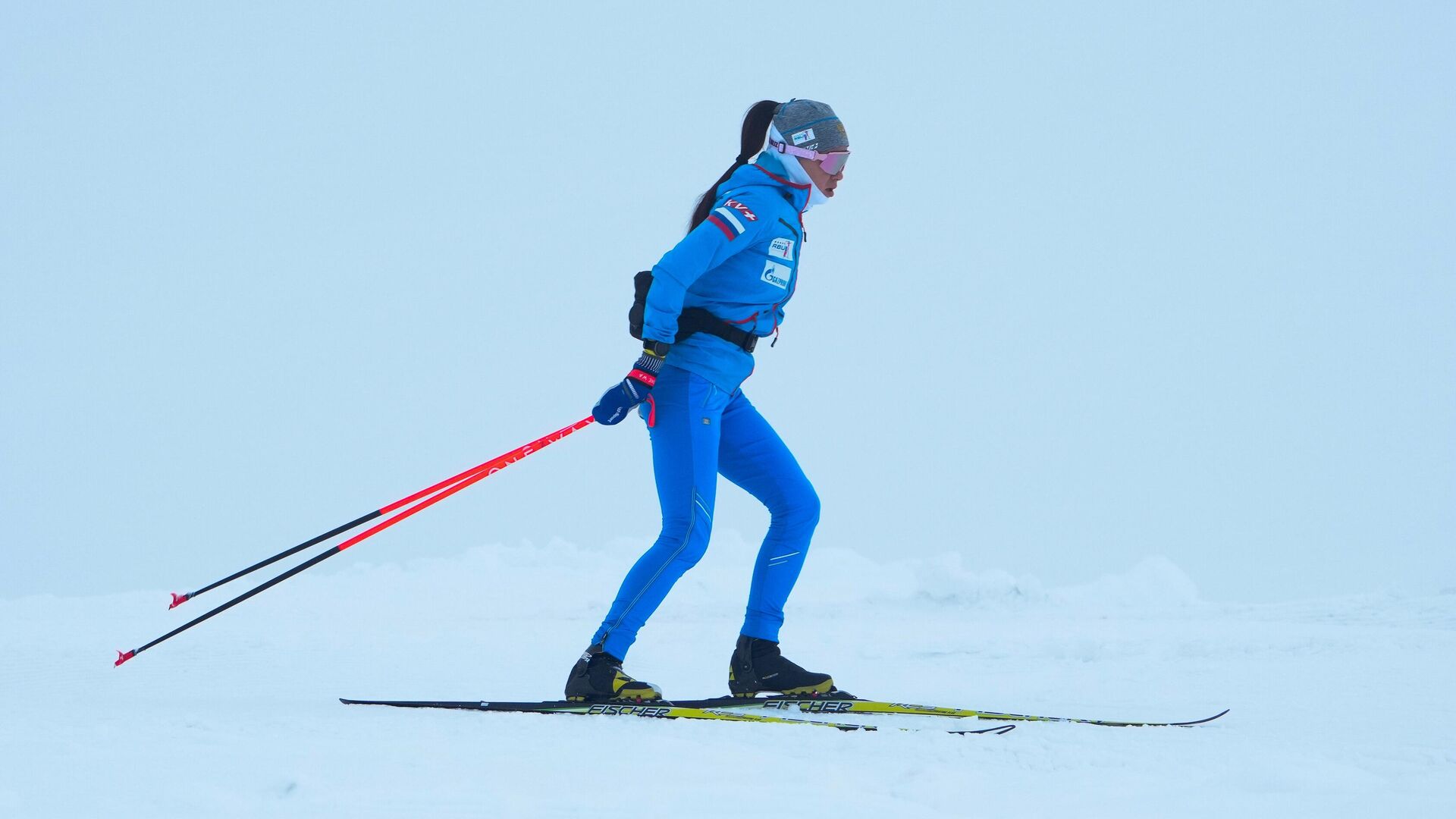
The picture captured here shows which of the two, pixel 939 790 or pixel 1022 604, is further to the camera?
pixel 1022 604

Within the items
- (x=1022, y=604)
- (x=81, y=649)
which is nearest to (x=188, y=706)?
(x=81, y=649)

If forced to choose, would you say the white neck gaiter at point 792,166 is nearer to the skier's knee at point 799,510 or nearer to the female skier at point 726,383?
the female skier at point 726,383

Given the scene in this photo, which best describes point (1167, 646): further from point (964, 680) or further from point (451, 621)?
point (451, 621)

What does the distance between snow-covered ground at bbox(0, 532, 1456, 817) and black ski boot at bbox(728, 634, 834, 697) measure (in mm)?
702

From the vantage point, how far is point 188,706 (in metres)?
4.43

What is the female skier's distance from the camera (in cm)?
431

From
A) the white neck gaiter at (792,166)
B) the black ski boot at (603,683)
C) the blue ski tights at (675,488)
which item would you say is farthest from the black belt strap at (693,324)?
the black ski boot at (603,683)

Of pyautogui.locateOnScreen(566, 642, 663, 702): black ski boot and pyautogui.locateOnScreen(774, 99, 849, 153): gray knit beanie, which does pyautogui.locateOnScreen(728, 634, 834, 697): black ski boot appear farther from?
pyautogui.locateOnScreen(774, 99, 849, 153): gray knit beanie

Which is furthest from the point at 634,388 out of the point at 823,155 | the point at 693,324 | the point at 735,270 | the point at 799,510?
the point at 823,155

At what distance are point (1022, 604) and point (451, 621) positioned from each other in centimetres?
521

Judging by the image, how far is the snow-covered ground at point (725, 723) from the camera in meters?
2.94

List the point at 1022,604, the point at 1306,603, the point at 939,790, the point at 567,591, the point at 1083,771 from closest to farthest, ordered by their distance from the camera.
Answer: the point at 939,790 → the point at 1083,771 → the point at 1306,603 → the point at 1022,604 → the point at 567,591

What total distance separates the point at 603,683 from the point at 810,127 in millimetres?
2267

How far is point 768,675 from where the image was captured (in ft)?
15.5
